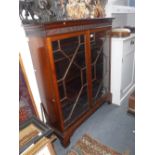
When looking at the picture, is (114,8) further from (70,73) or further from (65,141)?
(65,141)

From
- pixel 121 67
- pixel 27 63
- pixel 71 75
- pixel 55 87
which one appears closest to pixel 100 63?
pixel 121 67

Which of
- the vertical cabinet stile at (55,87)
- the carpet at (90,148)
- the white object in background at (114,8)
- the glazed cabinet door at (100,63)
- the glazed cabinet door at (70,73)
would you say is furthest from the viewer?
the white object in background at (114,8)

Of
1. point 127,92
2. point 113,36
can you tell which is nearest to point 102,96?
point 127,92

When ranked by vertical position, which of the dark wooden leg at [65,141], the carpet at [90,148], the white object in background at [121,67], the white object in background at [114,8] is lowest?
the carpet at [90,148]

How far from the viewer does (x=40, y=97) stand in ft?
5.67

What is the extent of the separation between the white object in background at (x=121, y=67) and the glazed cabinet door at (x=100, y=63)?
0.31 feet

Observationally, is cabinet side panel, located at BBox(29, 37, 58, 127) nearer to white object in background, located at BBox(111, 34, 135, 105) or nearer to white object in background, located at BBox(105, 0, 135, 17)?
Result: white object in background, located at BBox(111, 34, 135, 105)

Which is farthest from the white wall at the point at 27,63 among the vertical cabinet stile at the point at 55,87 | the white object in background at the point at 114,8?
the white object in background at the point at 114,8

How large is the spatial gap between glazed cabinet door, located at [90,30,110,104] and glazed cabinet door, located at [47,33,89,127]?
210mm

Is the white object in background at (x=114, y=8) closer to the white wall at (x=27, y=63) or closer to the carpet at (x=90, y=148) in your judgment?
the white wall at (x=27, y=63)

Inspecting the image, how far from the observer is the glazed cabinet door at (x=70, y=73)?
4.48ft

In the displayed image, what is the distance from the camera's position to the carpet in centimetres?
155

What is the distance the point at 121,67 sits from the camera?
209cm
